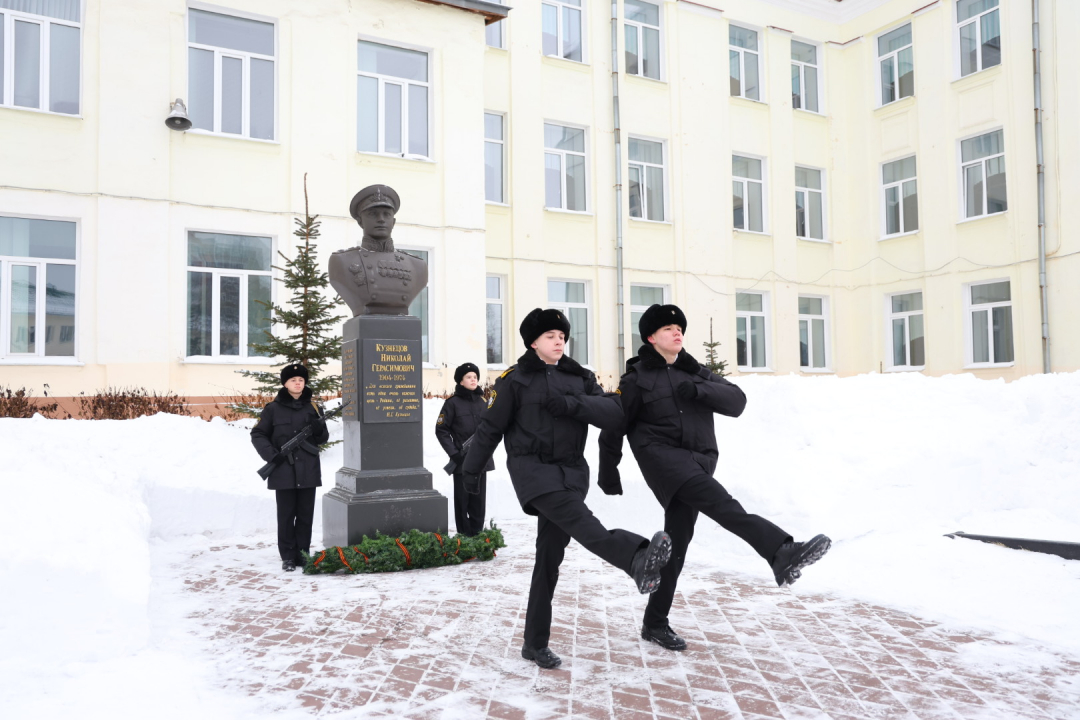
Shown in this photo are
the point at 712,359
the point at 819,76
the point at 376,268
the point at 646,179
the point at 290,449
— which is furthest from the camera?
the point at 819,76

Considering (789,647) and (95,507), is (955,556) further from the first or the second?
(95,507)

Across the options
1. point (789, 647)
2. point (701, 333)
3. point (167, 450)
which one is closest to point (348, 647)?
point (789, 647)

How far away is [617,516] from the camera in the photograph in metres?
10.3

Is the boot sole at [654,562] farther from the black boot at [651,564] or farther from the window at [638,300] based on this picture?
the window at [638,300]

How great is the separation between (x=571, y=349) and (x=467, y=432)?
11.1 meters

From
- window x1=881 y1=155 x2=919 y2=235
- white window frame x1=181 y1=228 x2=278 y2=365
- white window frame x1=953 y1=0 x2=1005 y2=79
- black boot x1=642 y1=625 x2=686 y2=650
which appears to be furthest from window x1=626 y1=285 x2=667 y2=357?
black boot x1=642 y1=625 x2=686 y2=650

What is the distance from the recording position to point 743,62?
22.1 meters

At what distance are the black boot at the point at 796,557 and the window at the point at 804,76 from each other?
20.7 m

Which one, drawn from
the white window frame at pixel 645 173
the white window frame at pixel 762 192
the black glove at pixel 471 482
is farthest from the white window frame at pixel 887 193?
the black glove at pixel 471 482

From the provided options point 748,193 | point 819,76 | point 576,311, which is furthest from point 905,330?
point 576,311

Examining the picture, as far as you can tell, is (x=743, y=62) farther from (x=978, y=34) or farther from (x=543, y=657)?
(x=543, y=657)

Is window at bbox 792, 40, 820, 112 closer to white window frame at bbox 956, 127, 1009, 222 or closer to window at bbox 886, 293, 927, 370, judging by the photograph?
white window frame at bbox 956, 127, 1009, 222

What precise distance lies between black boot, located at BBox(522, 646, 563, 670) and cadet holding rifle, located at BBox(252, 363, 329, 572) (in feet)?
11.2

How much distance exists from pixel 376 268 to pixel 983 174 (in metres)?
16.7
